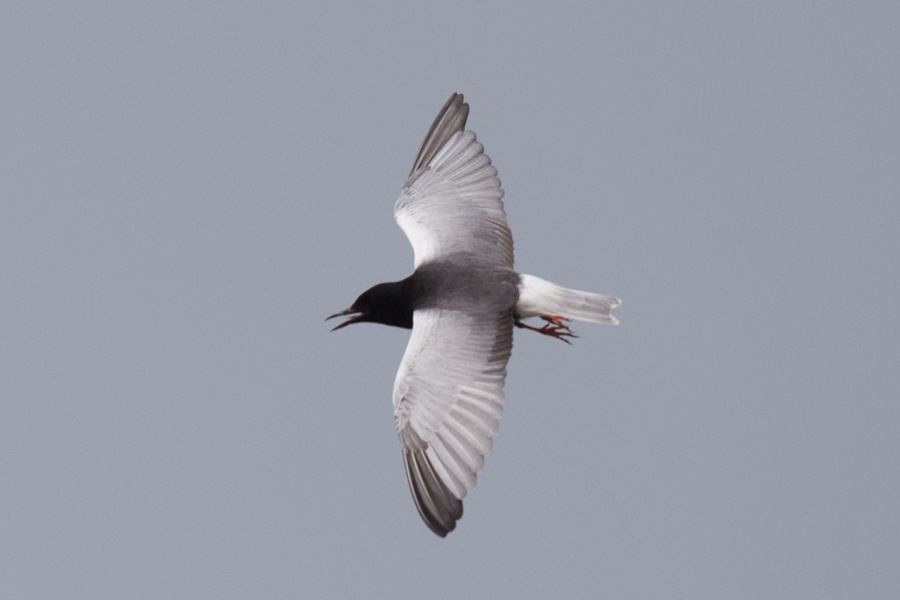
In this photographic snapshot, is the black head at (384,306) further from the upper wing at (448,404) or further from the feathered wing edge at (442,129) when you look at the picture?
the feathered wing edge at (442,129)

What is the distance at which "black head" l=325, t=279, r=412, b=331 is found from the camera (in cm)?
1084

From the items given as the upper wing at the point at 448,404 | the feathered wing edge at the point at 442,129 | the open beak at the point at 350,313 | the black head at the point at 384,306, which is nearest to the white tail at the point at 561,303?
the upper wing at the point at 448,404

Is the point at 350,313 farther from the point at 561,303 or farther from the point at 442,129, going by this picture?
the point at 442,129

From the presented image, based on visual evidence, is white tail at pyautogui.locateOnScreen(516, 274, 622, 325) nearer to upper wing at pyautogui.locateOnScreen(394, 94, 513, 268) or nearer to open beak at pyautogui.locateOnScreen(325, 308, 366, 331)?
upper wing at pyautogui.locateOnScreen(394, 94, 513, 268)

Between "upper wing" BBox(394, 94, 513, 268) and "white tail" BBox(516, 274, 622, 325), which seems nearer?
"white tail" BBox(516, 274, 622, 325)

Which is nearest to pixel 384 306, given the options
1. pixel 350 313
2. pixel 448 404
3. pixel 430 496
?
pixel 350 313

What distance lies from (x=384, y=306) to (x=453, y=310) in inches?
30.4

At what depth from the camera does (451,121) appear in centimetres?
1226

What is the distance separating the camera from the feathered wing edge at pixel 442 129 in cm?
1213

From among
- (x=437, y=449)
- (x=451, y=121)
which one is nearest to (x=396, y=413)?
(x=437, y=449)

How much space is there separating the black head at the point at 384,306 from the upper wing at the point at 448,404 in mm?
545

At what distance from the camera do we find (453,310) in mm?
10352

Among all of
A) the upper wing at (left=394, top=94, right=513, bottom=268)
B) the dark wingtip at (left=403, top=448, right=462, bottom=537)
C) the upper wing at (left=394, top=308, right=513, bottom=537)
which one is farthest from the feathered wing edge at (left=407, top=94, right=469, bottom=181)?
the dark wingtip at (left=403, top=448, right=462, bottom=537)

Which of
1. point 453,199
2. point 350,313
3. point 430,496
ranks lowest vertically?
point 430,496
